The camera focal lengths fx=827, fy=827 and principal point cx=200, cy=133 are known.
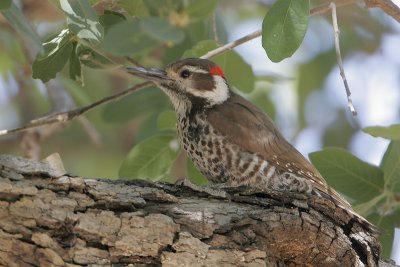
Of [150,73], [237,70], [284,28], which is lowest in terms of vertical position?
[150,73]

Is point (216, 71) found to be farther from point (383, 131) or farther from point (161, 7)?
point (383, 131)

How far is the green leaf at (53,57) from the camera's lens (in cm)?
455

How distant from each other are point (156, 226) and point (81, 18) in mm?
1134

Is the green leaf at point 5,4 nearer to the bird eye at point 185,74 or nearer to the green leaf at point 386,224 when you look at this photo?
the bird eye at point 185,74

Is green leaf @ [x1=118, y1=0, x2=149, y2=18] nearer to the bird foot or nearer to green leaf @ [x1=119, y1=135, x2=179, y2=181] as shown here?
green leaf @ [x1=119, y1=135, x2=179, y2=181]

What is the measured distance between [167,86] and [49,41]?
1377 millimetres

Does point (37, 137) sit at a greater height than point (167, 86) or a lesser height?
lesser

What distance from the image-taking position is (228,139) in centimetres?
535

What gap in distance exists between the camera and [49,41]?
183 inches

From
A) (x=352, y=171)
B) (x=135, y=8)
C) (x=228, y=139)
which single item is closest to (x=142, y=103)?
(x=228, y=139)

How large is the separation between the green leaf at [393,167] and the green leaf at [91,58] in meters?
1.79

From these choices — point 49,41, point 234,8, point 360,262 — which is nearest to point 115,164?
point 234,8

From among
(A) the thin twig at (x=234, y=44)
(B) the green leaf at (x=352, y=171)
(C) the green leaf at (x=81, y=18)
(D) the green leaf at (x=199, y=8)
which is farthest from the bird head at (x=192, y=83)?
(C) the green leaf at (x=81, y=18)

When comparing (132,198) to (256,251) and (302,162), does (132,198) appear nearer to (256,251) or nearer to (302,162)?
(256,251)
